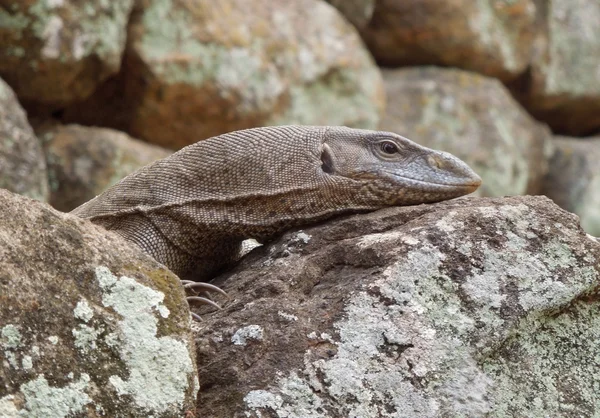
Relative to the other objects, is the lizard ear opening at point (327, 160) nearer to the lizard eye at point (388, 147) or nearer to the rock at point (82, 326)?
the lizard eye at point (388, 147)

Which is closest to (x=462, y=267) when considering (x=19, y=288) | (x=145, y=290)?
(x=145, y=290)

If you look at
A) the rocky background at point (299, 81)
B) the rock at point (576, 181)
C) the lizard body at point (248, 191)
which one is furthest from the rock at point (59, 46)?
the rock at point (576, 181)

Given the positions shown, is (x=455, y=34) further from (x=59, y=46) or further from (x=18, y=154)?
(x=18, y=154)

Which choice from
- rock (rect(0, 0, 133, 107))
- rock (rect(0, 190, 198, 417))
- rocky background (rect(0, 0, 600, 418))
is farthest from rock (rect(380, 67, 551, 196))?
rock (rect(0, 190, 198, 417))

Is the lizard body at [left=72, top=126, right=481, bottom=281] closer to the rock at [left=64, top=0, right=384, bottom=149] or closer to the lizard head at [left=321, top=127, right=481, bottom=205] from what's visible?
the lizard head at [left=321, top=127, right=481, bottom=205]

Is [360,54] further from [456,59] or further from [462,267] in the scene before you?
[462,267]

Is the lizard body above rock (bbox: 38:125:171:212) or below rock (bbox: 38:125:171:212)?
above

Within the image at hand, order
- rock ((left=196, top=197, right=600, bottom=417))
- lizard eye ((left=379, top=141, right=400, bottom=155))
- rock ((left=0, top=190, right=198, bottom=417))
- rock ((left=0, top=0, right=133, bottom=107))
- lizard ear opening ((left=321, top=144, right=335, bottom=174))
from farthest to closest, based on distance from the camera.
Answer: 1. rock ((left=0, top=0, right=133, bottom=107))
2. lizard eye ((left=379, top=141, right=400, bottom=155))
3. lizard ear opening ((left=321, top=144, right=335, bottom=174))
4. rock ((left=196, top=197, right=600, bottom=417))
5. rock ((left=0, top=190, right=198, bottom=417))
